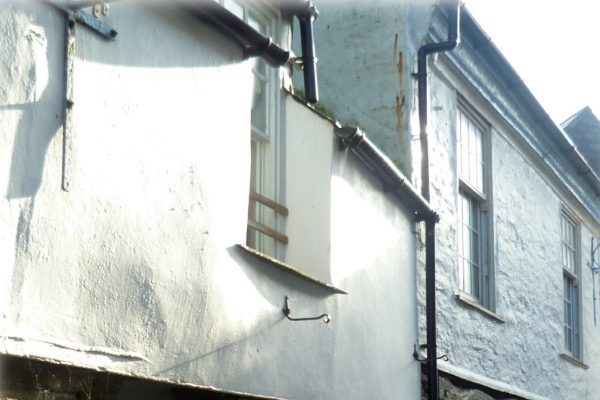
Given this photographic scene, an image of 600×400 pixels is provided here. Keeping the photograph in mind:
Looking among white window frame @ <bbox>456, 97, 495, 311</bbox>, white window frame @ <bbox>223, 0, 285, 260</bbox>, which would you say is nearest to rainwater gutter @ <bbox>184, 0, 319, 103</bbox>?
white window frame @ <bbox>223, 0, 285, 260</bbox>

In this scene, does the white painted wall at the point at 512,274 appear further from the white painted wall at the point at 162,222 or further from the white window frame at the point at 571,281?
the white painted wall at the point at 162,222

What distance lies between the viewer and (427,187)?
428 inches

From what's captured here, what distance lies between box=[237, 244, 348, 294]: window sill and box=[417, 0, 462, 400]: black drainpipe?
6.00 ft

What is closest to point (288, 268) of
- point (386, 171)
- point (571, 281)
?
point (386, 171)

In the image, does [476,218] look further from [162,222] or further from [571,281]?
[162,222]

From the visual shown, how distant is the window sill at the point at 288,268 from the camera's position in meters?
7.28

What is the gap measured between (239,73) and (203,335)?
1672mm

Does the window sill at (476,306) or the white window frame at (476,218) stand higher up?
the white window frame at (476,218)

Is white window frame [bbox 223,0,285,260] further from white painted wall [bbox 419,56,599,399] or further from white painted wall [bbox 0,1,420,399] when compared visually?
white painted wall [bbox 419,56,599,399]

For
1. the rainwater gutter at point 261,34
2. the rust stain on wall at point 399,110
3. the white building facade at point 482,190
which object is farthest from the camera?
the white building facade at point 482,190

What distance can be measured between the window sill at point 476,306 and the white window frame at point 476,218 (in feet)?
0.47

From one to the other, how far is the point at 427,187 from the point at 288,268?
3397mm

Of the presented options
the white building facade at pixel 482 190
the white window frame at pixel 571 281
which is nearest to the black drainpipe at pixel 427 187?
the white building facade at pixel 482 190

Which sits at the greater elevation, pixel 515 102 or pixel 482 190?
pixel 515 102
